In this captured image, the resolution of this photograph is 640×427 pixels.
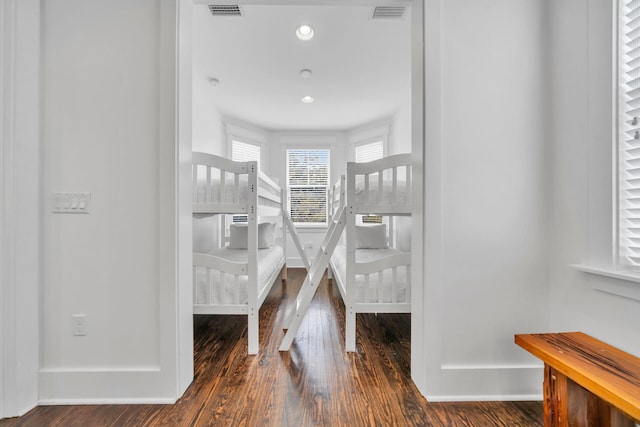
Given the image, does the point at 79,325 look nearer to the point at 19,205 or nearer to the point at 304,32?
the point at 19,205

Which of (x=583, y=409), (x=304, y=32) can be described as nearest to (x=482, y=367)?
(x=583, y=409)

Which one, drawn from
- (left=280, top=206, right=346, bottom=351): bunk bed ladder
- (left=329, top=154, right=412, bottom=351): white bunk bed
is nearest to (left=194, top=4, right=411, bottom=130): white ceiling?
(left=329, top=154, right=412, bottom=351): white bunk bed

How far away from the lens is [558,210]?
1.52 metres

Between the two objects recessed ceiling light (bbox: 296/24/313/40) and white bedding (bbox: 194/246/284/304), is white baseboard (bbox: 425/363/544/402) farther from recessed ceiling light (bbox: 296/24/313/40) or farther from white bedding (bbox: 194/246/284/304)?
recessed ceiling light (bbox: 296/24/313/40)

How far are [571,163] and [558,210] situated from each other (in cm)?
24

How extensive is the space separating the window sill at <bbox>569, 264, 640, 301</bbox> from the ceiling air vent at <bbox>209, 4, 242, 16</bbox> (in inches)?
105

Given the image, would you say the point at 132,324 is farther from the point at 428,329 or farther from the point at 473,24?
the point at 473,24

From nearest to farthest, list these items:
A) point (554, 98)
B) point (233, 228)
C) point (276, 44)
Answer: point (554, 98)
point (276, 44)
point (233, 228)

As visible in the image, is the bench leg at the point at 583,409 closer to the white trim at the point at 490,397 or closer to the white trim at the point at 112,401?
the white trim at the point at 490,397

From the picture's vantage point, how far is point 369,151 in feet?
16.3

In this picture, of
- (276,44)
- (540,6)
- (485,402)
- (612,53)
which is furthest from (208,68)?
(485,402)

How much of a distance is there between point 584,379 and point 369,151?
428 centimetres

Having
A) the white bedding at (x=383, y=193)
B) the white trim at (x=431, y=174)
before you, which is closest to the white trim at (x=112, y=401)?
the white trim at (x=431, y=174)

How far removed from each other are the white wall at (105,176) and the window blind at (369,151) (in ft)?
12.2
